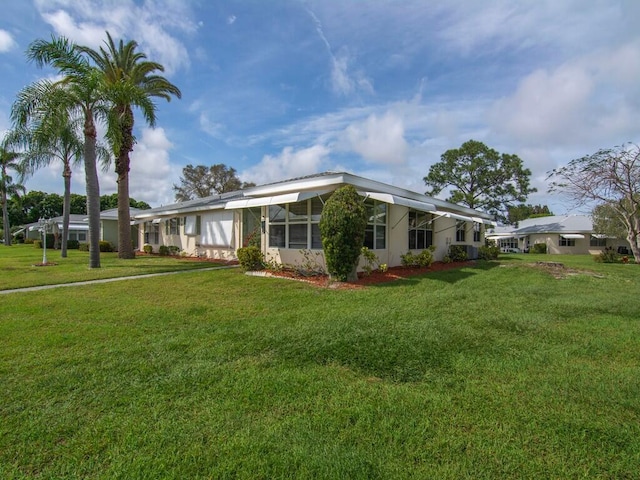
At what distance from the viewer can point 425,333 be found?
5.68 metres

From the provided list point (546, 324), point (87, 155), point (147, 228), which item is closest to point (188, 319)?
point (546, 324)

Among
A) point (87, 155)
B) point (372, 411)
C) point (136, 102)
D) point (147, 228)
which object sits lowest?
point (372, 411)

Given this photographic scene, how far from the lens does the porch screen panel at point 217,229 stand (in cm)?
1765

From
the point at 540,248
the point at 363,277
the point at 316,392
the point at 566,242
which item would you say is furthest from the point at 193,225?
the point at 566,242

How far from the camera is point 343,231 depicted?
9.62 meters

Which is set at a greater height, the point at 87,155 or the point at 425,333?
the point at 87,155

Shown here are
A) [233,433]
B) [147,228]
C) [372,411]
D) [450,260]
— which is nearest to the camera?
[233,433]

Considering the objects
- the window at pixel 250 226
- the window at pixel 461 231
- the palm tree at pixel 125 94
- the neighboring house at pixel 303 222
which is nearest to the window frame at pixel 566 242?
the neighboring house at pixel 303 222

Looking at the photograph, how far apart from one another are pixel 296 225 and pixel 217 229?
7768 mm

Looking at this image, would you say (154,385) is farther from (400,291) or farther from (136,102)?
(136,102)

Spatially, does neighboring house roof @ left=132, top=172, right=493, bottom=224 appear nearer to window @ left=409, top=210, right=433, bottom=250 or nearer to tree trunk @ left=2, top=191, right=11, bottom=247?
window @ left=409, top=210, right=433, bottom=250

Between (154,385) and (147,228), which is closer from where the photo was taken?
(154,385)

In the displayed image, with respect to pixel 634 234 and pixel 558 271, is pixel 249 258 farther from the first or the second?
pixel 634 234

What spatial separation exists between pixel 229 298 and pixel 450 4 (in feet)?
34.8
